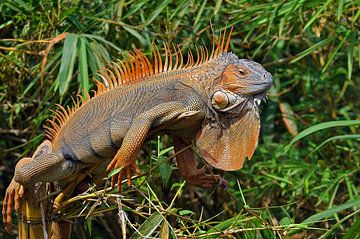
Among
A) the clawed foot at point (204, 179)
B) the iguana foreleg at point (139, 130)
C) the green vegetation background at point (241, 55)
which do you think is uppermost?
the iguana foreleg at point (139, 130)

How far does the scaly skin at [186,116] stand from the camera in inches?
83.9

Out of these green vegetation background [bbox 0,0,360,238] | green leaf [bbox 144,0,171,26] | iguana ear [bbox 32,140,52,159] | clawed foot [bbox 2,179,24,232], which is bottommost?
green vegetation background [bbox 0,0,360,238]

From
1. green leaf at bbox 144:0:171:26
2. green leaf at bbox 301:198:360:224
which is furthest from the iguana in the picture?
green leaf at bbox 144:0:171:26

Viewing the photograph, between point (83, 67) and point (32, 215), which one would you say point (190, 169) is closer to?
point (32, 215)

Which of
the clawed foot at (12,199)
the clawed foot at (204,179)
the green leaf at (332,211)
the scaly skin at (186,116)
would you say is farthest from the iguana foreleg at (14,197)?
the green leaf at (332,211)

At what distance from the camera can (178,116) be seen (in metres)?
2.13

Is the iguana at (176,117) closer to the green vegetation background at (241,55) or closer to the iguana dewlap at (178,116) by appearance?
the iguana dewlap at (178,116)

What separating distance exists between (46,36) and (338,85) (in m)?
1.86

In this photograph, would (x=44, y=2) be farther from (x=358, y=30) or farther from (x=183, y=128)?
(x=183, y=128)

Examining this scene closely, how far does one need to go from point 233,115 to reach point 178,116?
143 mm

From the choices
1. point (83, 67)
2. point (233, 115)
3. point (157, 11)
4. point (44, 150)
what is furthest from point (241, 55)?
point (233, 115)

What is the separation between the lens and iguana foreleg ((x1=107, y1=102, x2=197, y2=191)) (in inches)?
82.6

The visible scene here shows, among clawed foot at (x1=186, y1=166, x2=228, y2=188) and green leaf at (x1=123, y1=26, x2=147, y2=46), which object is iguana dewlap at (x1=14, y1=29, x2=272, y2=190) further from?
green leaf at (x1=123, y1=26, x2=147, y2=46)

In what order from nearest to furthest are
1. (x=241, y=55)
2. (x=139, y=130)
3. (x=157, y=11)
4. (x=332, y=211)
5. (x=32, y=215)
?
(x=139, y=130), (x=332, y=211), (x=32, y=215), (x=157, y=11), (x=241, y=55)
